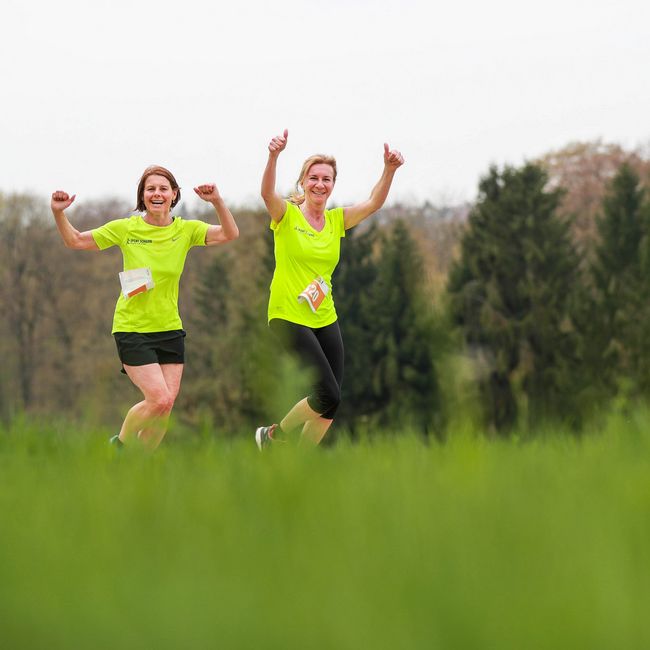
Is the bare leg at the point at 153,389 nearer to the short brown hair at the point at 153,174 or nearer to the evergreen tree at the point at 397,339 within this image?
the short brown hair at the point at 153,174

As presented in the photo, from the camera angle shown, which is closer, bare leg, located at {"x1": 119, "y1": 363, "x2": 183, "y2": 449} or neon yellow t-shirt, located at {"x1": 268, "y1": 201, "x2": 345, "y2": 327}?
bare leg, located at {"x1": 119, "y1": 363, "x2": 183, "y2": 449}

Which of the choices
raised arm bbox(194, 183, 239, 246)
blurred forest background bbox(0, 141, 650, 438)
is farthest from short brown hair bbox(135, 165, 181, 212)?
blurred forest background bbox(0, 141, 650, 438)

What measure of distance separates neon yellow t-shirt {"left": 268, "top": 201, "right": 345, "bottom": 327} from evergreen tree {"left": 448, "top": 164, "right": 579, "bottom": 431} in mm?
56155

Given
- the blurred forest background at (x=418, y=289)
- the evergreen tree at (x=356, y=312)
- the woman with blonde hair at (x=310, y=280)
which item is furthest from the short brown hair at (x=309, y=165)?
the evergreen tree at (x=356, y=312)

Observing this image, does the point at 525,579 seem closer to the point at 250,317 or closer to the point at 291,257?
the point at 291,257

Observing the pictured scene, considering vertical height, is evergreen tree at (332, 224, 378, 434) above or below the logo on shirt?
below

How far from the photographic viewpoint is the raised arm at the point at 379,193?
7953 millimetres

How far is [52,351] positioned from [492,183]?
1070 inches

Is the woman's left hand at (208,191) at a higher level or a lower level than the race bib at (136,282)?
higher

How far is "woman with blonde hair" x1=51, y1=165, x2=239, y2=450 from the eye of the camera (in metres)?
7.41

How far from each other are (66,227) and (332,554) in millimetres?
6086

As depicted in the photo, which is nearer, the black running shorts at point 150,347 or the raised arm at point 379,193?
the black running shorts at point 150,347

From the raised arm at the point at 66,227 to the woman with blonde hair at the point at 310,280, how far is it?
4.19 ft

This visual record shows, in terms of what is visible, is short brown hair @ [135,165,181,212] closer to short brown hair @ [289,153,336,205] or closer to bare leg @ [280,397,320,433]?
short brown hair @ [289,153,336,205]
